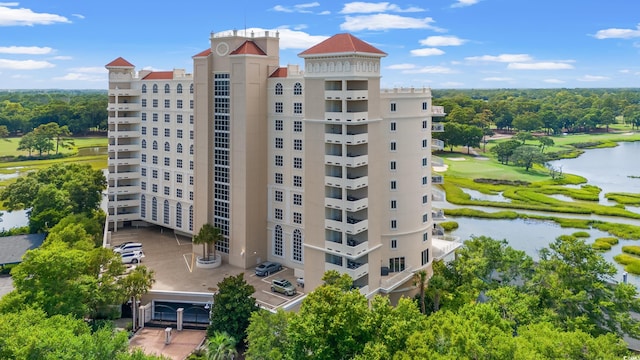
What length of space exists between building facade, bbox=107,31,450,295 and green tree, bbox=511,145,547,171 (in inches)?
2144

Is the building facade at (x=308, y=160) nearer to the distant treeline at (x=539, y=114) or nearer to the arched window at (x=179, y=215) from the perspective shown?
the arched window at (x=179, y=215)

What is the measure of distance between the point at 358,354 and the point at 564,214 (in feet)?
162

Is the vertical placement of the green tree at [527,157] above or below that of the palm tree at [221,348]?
above

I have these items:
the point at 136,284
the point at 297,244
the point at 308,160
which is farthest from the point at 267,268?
the point at 136,284

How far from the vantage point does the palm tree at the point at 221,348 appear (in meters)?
22.8

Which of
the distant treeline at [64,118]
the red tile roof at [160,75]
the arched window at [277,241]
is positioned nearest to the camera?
the arched window at [277,241]

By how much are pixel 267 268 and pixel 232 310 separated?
6.98 m

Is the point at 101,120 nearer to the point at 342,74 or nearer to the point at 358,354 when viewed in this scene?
the point at 342,74

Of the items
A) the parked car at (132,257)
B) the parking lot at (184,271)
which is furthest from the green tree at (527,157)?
the parked car at (132,257)

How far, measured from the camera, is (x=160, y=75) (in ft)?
134

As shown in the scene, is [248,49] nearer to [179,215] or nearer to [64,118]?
[179,215]

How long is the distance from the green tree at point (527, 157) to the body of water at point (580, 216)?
519 centimetres

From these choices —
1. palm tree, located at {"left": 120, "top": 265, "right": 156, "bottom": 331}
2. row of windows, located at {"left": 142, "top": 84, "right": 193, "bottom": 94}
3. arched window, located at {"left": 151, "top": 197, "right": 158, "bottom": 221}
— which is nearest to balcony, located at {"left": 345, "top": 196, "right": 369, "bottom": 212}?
palm tree, located at {"left": 120, "top": 265, "right": 156, "bottom": 331}

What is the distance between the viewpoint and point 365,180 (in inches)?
1141
